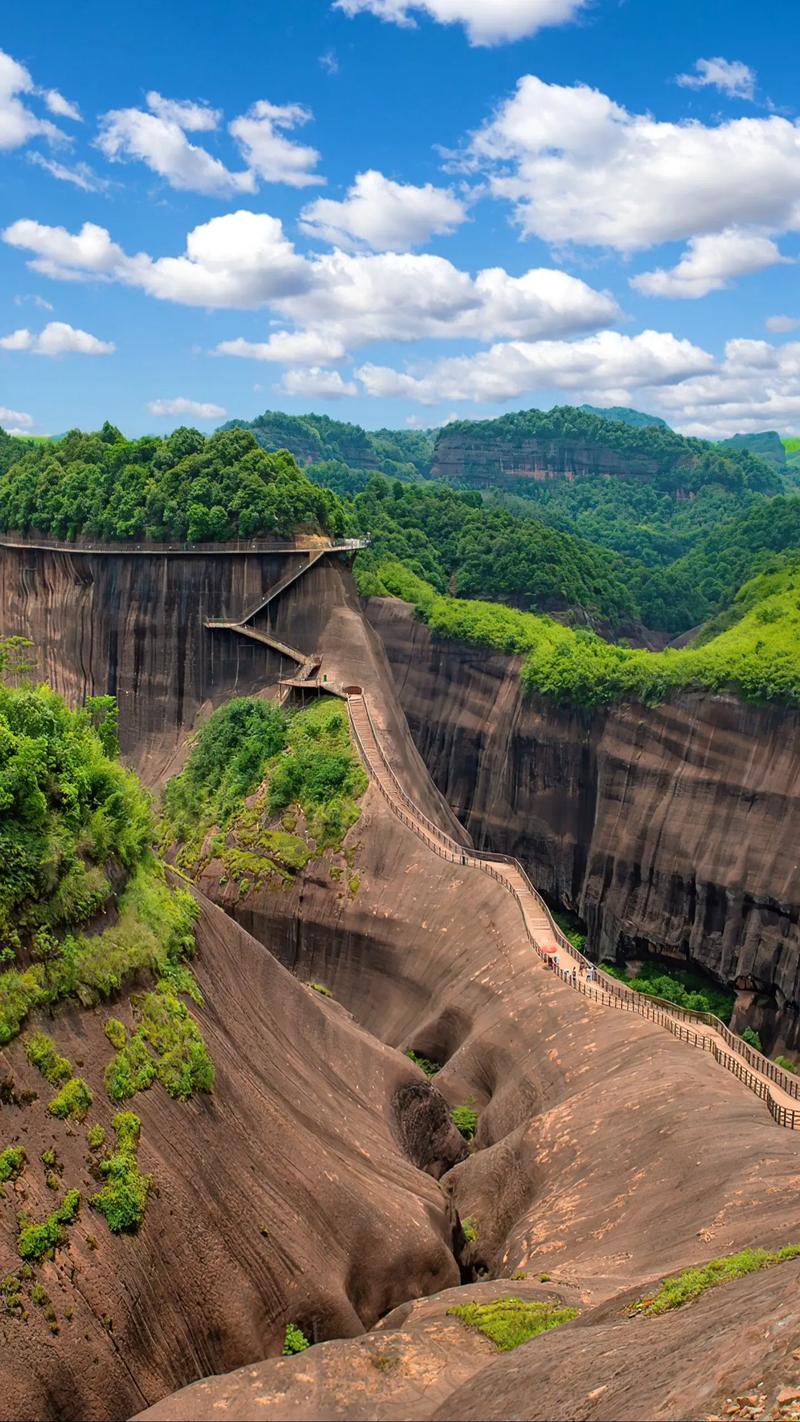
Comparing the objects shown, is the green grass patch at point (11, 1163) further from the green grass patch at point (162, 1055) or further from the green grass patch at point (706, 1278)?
the green grass patch at point (706, 1278)

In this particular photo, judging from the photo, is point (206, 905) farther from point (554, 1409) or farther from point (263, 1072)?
point (554, 1409)

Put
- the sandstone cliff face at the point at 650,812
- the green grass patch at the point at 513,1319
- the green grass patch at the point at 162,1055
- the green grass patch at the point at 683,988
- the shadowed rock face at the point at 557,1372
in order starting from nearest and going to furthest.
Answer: the shadowed rock face at the point at 557,1372 → the green grass patch at the point at 513,1319 → the green grass patch at the point at 162,1055 → the sandstone cliff face at the point at 650,812 → the green grass patch at the point at 683,988

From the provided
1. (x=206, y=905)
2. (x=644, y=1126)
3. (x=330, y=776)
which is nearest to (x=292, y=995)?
(x=206, y=905)

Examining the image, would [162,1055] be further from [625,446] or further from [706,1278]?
[625,446]

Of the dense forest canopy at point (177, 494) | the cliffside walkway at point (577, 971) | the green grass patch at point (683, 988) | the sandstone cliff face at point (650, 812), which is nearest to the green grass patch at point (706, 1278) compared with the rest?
the cliffside walkway at point (577, 971)

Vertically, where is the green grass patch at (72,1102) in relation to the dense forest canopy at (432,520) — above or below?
below

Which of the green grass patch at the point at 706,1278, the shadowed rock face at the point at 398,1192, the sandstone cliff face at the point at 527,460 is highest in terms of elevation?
the sandstone cliff face at the point at 527,460

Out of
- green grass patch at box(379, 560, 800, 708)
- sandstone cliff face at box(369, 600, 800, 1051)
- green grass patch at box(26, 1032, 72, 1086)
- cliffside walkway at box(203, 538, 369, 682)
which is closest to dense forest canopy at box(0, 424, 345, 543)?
cliffside walkway at box(203, 538, 369, 682)
